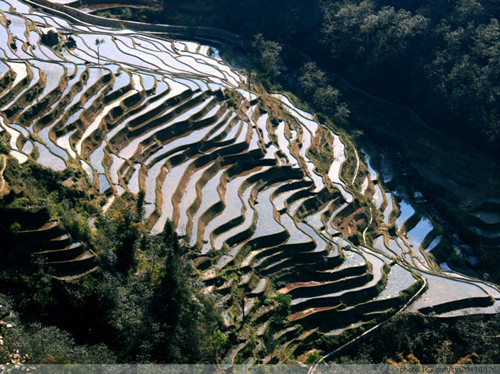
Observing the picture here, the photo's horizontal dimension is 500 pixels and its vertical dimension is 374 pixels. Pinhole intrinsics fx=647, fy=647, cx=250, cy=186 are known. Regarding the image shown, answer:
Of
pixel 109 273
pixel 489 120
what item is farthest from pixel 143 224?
pixel 489 120

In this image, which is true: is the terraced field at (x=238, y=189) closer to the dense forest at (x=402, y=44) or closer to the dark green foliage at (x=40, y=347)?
the dark green foliage at (x=40, y=347)

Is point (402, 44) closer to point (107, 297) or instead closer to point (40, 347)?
point (107, 297)

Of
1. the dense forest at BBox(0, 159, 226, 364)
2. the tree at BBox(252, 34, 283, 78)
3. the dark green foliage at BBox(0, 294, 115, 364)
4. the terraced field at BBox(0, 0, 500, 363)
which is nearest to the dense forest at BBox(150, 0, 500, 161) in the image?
the tree at BBox(252, 34, 283, 78)

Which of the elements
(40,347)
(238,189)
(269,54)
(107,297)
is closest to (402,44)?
(269,54)

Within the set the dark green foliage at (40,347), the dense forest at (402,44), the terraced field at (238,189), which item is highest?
the dense forest at (402,44)

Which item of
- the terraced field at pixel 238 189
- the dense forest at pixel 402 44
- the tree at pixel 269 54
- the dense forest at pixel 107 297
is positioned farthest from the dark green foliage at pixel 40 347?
the tree at pixel 269 54

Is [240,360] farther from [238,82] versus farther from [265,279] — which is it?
[238,82]
